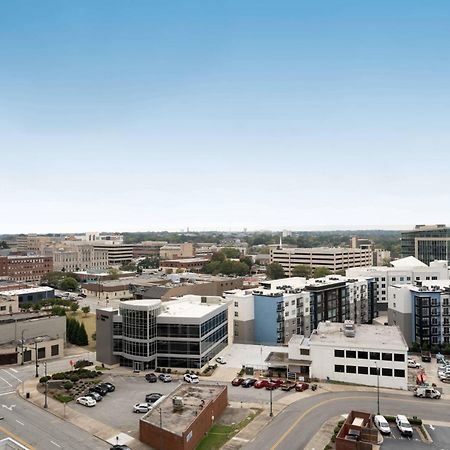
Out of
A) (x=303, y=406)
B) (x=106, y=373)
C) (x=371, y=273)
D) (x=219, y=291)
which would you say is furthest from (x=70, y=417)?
(x=371, y=273)

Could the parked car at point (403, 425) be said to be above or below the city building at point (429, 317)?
below

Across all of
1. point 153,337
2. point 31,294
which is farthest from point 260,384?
point 31,294

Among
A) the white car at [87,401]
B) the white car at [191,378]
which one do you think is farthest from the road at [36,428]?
the white car at [191,378]

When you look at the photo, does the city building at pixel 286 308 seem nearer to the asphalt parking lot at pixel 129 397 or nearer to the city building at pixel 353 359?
the city building at pixel 353 359

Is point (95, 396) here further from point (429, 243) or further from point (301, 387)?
point (429, 243)

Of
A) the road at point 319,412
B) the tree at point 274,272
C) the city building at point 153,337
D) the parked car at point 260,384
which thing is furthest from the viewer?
the tree at point 274,272
